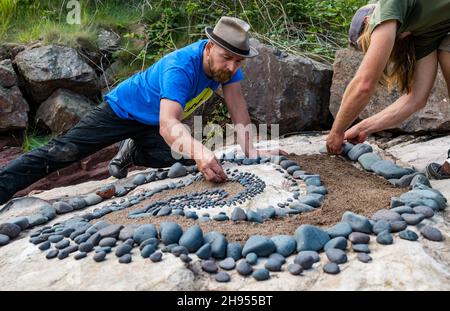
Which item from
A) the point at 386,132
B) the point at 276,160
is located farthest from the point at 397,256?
the point at 386,132

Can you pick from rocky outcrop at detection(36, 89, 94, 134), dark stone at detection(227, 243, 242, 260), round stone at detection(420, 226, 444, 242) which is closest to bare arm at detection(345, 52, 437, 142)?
round stone at detection(420, 226, 444, 242)

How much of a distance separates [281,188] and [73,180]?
2.86m

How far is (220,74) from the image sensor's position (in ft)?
9.83

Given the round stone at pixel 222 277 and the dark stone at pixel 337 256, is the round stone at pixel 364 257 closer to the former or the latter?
the dark stone at pixel 337 256

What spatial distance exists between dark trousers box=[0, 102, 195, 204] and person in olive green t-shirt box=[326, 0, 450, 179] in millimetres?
1253

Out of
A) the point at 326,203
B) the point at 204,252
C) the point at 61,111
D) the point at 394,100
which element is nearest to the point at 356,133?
the point at 326,203

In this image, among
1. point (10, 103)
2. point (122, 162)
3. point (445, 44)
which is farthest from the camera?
point (10, 103)

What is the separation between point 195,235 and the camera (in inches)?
74.0

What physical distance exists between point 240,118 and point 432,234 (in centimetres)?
177

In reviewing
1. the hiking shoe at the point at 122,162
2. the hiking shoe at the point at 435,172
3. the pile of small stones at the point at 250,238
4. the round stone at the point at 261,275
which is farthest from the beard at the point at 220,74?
the round stone at the point at 261,275

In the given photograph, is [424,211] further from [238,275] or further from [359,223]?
[238,275]

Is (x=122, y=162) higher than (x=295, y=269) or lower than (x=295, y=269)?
lower

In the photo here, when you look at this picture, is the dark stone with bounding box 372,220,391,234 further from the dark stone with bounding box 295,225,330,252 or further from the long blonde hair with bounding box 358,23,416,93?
the long blonde hair with bounding box 358,23,416,93
